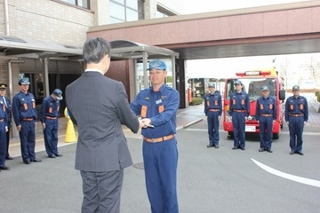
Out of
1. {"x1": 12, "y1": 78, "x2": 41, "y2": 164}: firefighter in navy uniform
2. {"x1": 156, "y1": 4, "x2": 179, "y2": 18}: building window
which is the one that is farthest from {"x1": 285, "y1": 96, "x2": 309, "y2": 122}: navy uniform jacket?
{"x1": 156, "y1": 4, "x2": 179, "y2": 18}: building window

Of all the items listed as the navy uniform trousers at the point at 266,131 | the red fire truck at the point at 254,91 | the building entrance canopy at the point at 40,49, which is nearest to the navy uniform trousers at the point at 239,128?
the navy uniform trousers at the point at 266,131

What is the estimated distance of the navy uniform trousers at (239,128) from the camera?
8945 millimetres

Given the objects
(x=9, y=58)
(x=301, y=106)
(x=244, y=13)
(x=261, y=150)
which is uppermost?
(x=244, y=13)

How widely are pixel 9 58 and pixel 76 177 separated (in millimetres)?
6559

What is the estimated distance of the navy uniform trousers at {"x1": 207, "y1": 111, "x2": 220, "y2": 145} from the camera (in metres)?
9.33

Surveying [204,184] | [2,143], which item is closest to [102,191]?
[204,184]

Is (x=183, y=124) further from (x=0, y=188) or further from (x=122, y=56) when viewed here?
(x=0, y=188)

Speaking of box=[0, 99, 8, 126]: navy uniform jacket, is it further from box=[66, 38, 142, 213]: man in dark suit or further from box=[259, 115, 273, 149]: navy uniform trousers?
box=[259, 115, 273, 149]: navy uniform trousers

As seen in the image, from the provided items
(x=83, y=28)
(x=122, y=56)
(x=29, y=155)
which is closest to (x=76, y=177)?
(x=29, y=155)

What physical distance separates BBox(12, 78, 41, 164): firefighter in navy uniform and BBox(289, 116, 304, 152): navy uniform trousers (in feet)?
21.3

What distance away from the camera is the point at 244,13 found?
12.2 m

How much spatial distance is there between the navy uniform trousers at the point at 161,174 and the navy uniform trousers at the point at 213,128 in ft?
18.8

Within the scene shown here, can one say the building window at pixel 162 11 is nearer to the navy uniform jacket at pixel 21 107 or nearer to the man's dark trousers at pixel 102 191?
the navy uniform jacket at pixel 21 107

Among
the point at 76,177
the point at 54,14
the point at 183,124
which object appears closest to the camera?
the point at 76,177
